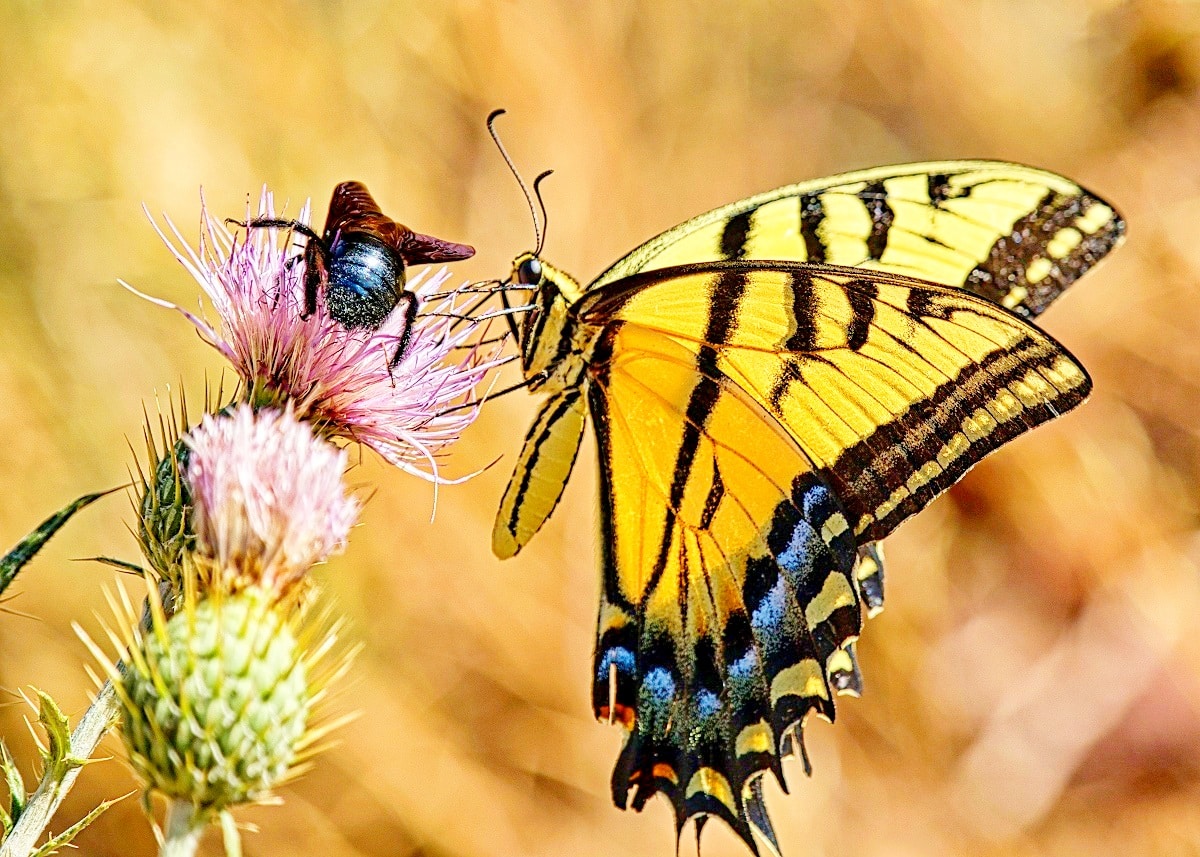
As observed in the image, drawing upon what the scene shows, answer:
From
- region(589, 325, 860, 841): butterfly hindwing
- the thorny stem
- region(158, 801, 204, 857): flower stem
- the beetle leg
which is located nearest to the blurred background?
region(589, 325, 860, 841): butterfly hindwing

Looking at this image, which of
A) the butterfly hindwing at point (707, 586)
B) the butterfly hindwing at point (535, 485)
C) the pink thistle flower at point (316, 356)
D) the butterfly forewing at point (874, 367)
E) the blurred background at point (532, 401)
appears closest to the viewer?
the pink thistle flower at point (316, 356)

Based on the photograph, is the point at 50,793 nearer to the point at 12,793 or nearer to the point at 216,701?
the point at 12,793

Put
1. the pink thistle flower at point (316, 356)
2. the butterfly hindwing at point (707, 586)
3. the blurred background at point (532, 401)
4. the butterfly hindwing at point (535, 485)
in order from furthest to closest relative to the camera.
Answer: the blurred background at point (532, 401), the butterfly hindwing at point (535, 485), the butterfly hindwing at point (707, 586), the pink thistle flower at point (316, 356)

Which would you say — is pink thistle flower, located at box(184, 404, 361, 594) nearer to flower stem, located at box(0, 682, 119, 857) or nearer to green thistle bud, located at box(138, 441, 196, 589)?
green thistle bud, located at box(138, 441, 196, 589)

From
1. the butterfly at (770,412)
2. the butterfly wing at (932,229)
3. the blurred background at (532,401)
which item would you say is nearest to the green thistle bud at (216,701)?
the butterfly at (770,412)

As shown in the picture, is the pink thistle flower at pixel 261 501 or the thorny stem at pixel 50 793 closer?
the thorny stem at pixel 50 793

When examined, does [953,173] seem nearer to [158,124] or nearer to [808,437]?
[808,437]

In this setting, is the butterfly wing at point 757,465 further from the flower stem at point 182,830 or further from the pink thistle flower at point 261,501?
the flower stem at point 182,830
